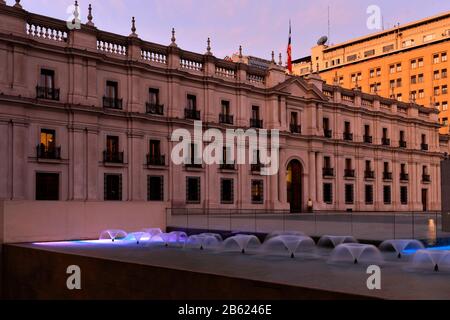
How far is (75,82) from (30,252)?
812 inches

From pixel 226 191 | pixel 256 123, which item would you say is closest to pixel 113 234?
pixel 226 191

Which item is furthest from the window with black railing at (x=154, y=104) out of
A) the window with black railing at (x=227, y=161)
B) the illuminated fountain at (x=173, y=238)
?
the illuminated fountain at (x=173, y=238)

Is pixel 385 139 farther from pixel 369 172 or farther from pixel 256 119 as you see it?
pixel 256 119

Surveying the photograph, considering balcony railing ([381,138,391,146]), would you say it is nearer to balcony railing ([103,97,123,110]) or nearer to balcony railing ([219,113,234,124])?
balcony railing ([219,113,234,124])

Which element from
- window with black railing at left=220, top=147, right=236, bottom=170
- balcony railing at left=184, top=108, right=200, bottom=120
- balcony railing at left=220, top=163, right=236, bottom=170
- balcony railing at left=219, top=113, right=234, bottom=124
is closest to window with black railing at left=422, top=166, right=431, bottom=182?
balcony railing at left=220, top=163, right=236, bottom=170

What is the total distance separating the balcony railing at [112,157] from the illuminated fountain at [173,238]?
15.4 m

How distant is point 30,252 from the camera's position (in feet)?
61.2

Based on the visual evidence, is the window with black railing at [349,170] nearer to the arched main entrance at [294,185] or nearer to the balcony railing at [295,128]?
the arched main entrance at [294,185]

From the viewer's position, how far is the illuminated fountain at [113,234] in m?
23.5

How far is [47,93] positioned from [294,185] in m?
25.1

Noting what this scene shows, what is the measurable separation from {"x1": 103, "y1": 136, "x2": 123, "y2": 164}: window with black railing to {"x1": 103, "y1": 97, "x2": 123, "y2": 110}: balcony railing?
228 cm

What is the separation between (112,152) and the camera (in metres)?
38.9
